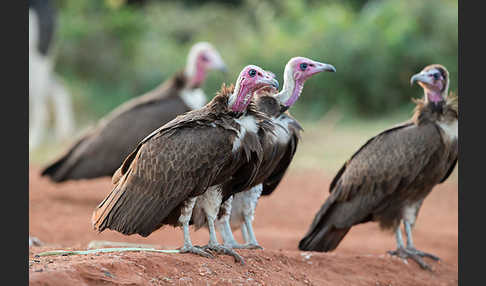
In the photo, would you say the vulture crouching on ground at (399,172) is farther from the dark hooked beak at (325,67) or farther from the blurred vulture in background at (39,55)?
the blurred vulture in background at (39,55)

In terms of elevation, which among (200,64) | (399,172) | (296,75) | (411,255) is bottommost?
(411,255)

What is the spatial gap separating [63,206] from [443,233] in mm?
5264

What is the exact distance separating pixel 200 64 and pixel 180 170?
509 centimetres

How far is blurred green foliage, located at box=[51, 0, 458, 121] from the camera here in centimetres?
2055

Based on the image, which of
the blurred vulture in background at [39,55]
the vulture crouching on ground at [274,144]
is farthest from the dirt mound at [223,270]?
the blurred vulture in background at [39,55]

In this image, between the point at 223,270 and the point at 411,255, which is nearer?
the point at 223,270

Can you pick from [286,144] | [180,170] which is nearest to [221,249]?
[180,170]

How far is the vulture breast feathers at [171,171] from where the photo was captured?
5164mm

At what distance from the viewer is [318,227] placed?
7.28 metres

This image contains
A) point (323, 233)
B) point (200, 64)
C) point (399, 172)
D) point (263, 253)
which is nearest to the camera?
point (263, 253)

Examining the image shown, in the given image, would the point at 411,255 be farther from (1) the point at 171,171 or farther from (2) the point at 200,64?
(2) the point at 200,64

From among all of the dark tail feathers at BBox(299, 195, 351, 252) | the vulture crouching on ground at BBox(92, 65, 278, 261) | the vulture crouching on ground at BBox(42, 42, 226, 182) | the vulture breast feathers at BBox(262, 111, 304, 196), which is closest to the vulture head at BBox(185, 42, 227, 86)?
the vulture crouching on ground at BBox(42, 42, 226, 182)

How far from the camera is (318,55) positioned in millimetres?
20844

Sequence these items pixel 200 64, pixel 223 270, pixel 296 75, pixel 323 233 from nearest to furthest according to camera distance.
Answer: pixel 223 270, pixel 296 75, pixel 323 233, pixel 200 64
